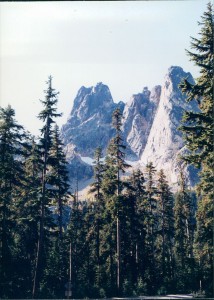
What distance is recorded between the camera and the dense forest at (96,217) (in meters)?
19.1

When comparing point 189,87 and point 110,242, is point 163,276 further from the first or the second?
point 189,87

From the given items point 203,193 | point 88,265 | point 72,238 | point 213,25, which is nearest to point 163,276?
point 88,265

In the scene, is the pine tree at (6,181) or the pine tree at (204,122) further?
the pine tree at (6,181)

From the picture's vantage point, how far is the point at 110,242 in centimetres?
3569

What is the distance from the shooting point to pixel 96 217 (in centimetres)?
3812

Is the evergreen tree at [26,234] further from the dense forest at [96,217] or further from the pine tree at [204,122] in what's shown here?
the pine tree at [204,122]

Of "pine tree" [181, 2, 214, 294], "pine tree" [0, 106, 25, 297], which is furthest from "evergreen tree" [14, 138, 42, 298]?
"pine tree" [181, 2, 214, 294]

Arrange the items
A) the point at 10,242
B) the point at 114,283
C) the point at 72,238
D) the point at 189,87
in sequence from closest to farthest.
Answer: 1. the point at 189,87
2. the point at 10,242
3. the point at 114,283
4. the point at 72,238

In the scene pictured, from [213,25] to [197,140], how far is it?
7617mm

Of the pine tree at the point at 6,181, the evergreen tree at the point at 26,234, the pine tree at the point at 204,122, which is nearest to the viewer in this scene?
the pine tree at the point at 204,122

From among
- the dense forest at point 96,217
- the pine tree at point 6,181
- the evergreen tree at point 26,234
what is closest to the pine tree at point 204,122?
the dense forest at point 96,217

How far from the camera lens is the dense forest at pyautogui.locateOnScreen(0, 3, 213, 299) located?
753 inches

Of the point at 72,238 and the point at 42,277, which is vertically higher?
the point at 72,238

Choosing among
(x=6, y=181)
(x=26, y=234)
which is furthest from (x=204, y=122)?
(x=26, y=234)
